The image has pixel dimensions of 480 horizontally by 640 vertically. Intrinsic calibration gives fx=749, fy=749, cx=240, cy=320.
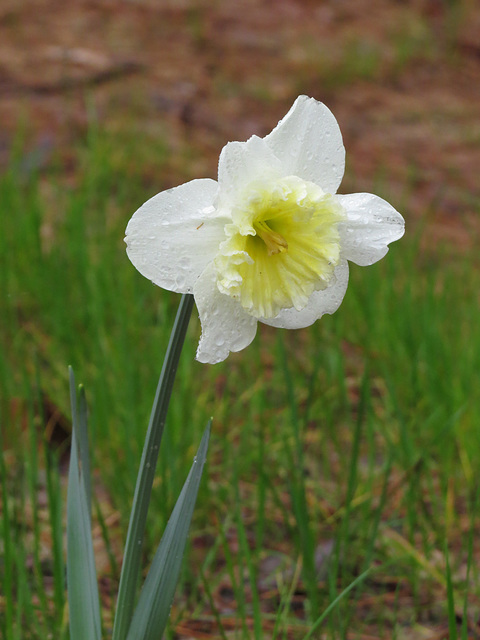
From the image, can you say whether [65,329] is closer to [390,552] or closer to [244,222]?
[390,552]

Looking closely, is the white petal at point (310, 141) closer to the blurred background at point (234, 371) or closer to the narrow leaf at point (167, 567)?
the narrow leaf at point (167, 567)

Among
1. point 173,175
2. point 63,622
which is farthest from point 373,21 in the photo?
point 63,622

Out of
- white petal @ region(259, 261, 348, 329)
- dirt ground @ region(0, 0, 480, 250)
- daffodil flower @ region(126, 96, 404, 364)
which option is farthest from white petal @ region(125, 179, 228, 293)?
dirt ground @ region(0, 0, 480, 250)

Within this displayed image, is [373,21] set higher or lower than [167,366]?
higher

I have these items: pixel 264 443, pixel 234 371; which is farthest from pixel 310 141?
pixel 234 371

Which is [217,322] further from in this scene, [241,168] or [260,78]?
[260,78]

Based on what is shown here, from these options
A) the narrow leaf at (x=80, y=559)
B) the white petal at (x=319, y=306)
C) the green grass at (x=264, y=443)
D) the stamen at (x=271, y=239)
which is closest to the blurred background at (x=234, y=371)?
the green grass at (x=264, y=443)

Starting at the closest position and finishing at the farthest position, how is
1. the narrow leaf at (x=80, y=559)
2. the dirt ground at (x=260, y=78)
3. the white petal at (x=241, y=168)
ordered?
the white petal at (x=241, y=168) < the narrow leaf at (x=80, y=559) < the dirt ground at (x=260, y=78)
